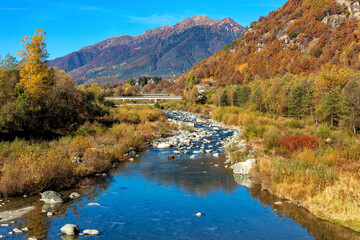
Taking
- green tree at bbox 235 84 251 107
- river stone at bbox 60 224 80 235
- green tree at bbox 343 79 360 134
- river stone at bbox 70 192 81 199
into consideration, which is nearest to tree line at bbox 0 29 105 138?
river stone at bbox 70 192 81 199

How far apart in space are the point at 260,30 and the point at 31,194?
437 ft

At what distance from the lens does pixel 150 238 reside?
9078mm

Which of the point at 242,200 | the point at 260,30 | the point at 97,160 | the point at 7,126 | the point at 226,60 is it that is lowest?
the point at 242,200

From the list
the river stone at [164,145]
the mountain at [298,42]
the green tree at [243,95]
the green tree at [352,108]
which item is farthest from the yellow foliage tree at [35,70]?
the mountain at [298,42]

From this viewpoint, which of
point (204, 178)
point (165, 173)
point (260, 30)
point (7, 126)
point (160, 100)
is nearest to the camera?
point (204, 178)

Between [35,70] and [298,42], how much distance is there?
9168 cm

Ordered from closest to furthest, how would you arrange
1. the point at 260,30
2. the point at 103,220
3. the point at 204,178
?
the point at 103,220 → the point at 204,178 → the point at 260,30

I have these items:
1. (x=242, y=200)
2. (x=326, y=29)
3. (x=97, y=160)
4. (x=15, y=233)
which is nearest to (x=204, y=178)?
(x=242, y=200)

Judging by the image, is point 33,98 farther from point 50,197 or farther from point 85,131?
point 50,197

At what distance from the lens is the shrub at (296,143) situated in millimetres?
17500

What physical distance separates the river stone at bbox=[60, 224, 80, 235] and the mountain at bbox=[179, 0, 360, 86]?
64.7 m

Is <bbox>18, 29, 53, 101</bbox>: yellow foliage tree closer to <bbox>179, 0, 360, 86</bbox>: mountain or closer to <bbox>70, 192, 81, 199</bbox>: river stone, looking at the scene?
<bbox>70, 192, 81, 199</bbox>: river stone

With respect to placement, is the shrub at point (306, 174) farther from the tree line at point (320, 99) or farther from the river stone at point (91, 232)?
the tree line at point (320, 99)

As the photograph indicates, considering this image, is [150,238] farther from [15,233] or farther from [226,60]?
[226,60]
